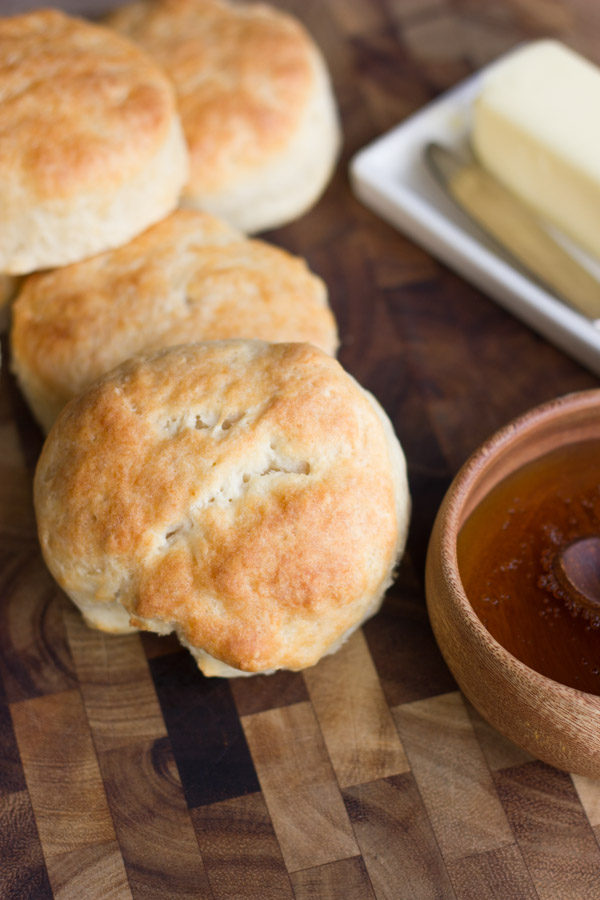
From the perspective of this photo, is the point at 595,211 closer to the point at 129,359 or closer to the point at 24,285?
the point at 129,359

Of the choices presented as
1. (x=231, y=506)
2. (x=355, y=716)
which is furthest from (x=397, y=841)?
(x=231, y=506)

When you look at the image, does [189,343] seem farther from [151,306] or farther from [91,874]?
[91,874]

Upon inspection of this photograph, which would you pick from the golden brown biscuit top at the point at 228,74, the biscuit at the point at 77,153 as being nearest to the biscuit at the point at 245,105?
the golden brown biscuit top at the point at 228,74

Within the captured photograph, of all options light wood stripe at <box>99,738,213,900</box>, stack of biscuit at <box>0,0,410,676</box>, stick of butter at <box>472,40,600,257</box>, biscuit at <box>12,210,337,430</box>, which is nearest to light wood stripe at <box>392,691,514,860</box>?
stack of biscuit at <box>0,0,410,676</box>

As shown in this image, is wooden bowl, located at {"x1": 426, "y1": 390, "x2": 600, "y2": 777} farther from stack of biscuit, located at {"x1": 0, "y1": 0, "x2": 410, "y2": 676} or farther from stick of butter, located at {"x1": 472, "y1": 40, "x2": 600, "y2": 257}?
stick of butter, located at {"x1": 472, "y1": 40, "x2": 600, "y2": 257}

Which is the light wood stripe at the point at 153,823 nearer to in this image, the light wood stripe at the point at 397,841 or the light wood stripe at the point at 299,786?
the light wood stripe at the point at 299,786
